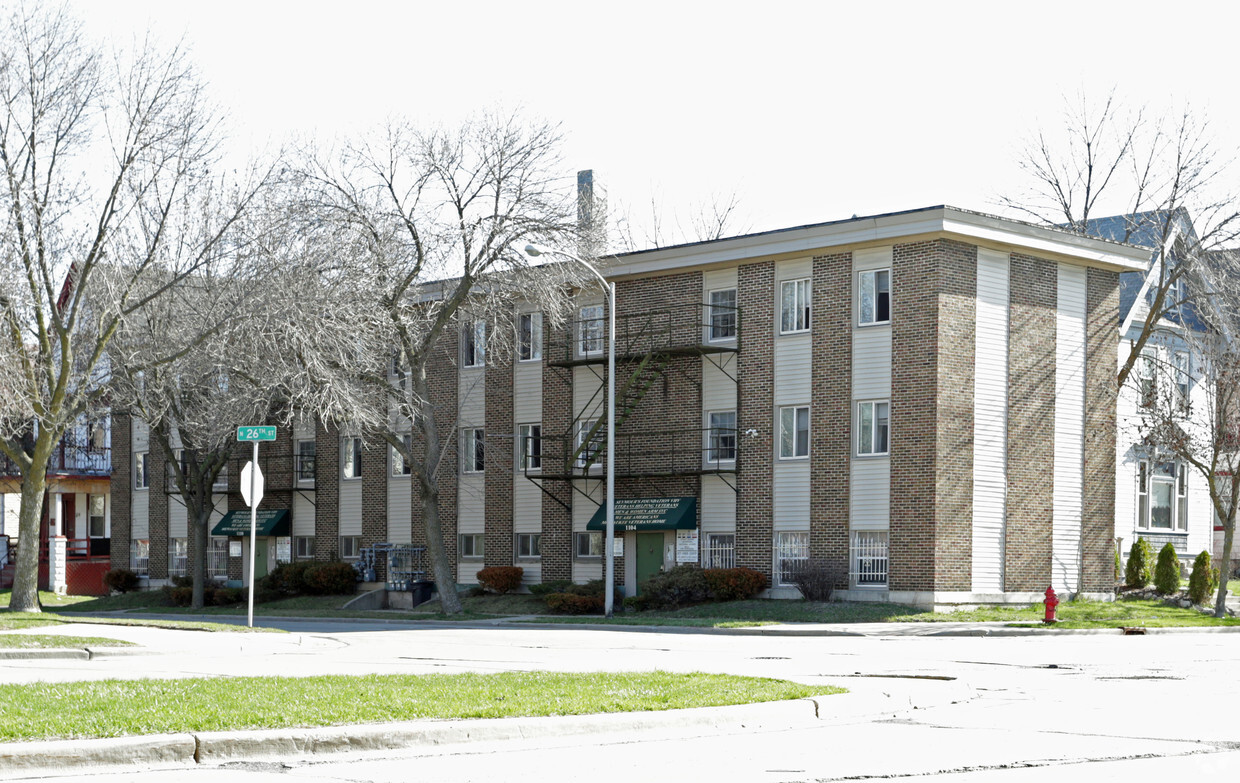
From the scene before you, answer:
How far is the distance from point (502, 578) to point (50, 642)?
66.0 ft

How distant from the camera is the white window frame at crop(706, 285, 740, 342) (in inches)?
1474

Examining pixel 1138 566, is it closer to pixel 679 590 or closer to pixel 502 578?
pixel 679 590

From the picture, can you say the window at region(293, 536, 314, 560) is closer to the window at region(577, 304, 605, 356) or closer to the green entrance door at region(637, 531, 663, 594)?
the window at region(577, 304, 605, 356)

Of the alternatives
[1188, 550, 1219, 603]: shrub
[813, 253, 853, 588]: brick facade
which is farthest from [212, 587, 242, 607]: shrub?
[1188, 550, 1219, 603]: shrub

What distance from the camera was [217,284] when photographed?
1259 inches

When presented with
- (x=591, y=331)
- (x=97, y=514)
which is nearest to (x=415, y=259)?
(x=591, y=331)

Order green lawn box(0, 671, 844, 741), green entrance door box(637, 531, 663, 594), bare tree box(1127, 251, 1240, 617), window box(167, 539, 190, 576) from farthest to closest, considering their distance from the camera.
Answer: window box(167, 539, 190, 576) → green entrance door box(637, 531, 663, 594) → bare tree box(1127, 251, 1240, 617) → green lawn box(0, 671, 844, 741)

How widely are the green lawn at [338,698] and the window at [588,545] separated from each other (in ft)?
81.2

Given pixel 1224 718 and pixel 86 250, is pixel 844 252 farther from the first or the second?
pixel 1224 718

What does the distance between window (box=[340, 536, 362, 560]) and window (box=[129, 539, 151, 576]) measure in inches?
407

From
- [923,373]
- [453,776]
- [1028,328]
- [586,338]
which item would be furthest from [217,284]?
[453,776]

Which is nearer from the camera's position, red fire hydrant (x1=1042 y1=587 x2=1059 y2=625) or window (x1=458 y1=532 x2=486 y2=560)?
red fire hydrant (x1=1042 y1=587 x2=1059 y2=625)

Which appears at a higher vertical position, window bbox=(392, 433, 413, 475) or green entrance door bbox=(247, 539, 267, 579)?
window bbox=(392, 433, 413, 475)

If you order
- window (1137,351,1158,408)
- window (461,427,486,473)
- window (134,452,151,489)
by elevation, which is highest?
window (1137,351,1158,408)
